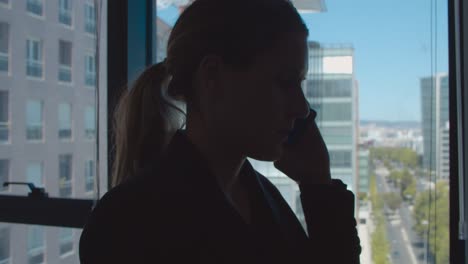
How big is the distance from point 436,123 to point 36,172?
1.41 meters

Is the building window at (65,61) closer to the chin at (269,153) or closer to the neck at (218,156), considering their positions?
the neck at (218,156)

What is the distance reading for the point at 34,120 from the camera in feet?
5.62

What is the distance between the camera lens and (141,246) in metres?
0.61

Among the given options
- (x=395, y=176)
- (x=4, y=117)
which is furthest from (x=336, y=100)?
(x=4, y=117)

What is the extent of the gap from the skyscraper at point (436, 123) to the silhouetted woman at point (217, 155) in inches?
24.6

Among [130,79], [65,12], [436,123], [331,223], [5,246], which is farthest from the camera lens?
[5,246]

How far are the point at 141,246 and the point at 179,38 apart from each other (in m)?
0.33

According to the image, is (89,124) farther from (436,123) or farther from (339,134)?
(436,123)

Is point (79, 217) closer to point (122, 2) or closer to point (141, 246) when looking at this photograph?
point (122, 2)

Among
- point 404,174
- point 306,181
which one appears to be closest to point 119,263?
point 306,181

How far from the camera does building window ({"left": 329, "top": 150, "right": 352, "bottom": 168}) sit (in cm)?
137

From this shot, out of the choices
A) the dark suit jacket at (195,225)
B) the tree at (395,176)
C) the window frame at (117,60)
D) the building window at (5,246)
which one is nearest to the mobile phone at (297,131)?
the dark suit jacket at (195,225)

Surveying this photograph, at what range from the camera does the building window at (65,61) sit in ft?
5.50

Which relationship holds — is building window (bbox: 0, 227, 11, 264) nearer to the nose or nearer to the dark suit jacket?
the dark suit jacket
